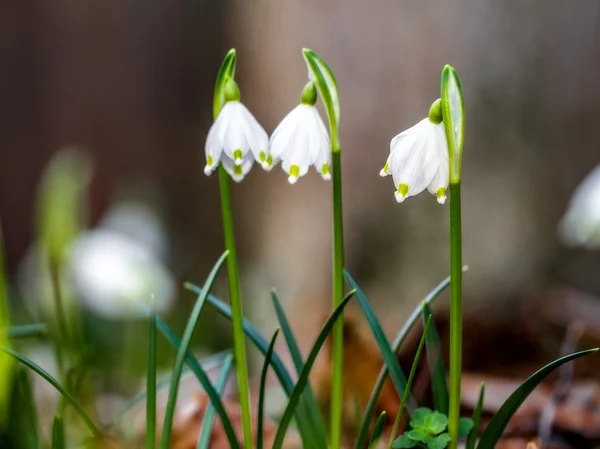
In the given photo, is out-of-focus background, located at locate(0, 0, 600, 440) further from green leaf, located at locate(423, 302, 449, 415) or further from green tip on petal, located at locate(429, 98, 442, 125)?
green tip on petal, located at locate(429, 98, 442, 125)

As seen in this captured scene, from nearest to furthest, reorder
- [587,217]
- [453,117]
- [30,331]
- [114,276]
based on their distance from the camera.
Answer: [453,117] → [30,331] → [587,217] → [114,276]

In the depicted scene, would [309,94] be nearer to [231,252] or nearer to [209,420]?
[231,252]

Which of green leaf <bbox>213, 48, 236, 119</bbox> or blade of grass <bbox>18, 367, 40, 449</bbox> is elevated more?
green leaf <bbox>213, 48, 236, 119</bbox>

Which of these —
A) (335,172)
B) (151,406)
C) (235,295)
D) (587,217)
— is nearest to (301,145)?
(335,172)

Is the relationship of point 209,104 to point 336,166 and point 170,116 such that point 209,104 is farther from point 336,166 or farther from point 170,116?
point 336,166

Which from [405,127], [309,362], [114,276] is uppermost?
[405,127]

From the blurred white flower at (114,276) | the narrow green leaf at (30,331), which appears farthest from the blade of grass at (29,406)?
the blurred white flower at (114,276)

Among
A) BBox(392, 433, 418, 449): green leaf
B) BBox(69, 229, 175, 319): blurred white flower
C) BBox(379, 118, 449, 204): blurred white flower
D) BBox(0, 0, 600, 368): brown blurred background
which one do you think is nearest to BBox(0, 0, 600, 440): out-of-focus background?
BBox(0, 0, 600, 368): brown blurred background
